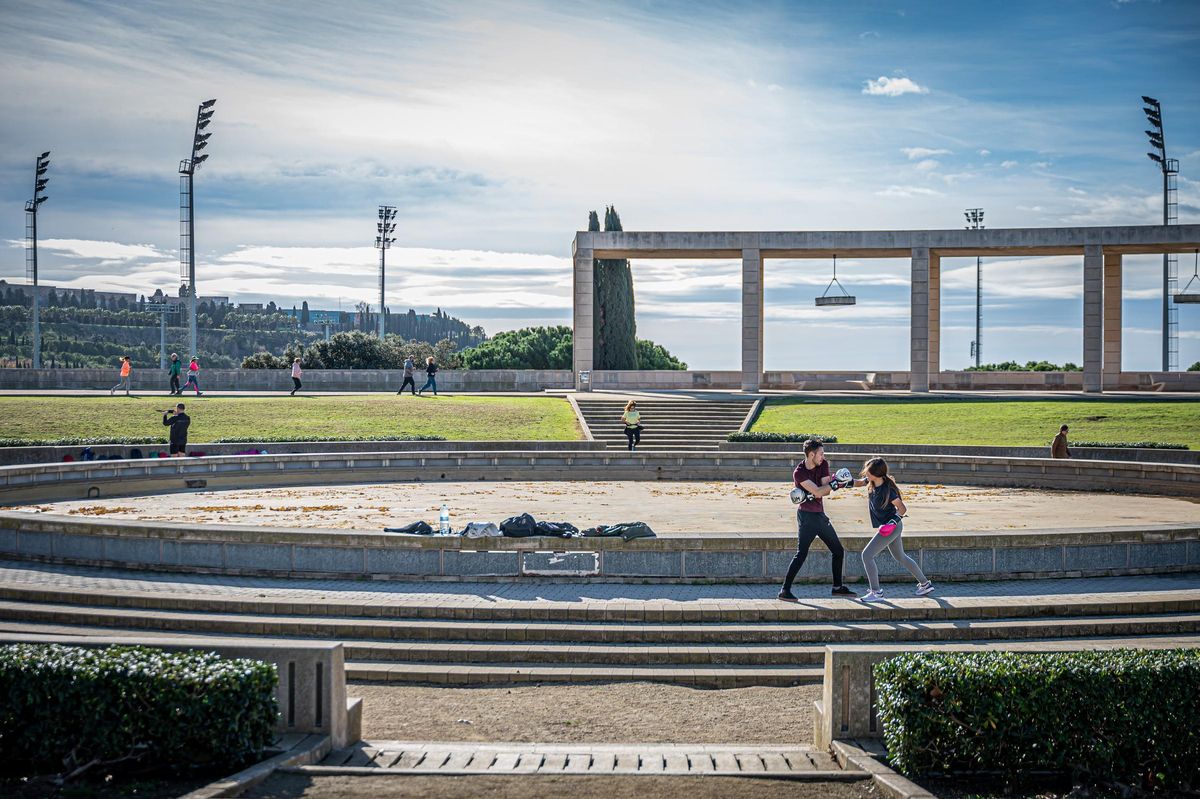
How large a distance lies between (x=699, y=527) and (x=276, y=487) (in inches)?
436

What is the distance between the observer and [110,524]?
1366 centimetres

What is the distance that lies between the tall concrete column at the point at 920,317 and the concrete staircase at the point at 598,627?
3315 cm

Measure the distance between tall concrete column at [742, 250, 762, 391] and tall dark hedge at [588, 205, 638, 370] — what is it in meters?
11.5

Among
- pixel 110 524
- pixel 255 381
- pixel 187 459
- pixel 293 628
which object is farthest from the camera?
pixel 255 381

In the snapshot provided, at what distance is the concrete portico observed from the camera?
141 feet

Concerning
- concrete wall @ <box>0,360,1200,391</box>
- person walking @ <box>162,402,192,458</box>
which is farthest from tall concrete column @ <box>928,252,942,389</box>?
person walking @ <box>162,402,192,458</box>

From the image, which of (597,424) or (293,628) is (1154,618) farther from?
(597,424)

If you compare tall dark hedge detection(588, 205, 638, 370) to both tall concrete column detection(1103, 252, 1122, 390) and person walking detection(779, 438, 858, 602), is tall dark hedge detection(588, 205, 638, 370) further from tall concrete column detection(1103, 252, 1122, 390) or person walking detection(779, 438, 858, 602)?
person walking detection(779, 438, 858, 602)

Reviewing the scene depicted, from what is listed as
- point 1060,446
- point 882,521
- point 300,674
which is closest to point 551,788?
point 300,674

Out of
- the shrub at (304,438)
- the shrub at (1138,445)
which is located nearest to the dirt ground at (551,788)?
the shrub at (304,438)

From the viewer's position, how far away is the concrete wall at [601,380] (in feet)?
148

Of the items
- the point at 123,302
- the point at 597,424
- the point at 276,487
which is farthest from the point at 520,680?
the point at 123,302

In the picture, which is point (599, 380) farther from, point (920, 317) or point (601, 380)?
point (920, 317)

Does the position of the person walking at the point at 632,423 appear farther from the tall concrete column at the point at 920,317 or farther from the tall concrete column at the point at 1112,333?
the tall concrete column at the point at 1112,333
